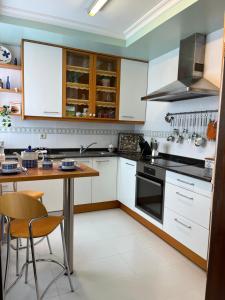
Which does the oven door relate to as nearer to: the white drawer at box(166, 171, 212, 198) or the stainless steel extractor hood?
the white drawer at box(166, 171, 212, 198)

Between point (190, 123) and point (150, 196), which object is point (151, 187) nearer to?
point (150, 196)

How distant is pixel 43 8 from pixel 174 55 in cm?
171

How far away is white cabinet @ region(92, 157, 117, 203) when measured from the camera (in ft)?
10.9

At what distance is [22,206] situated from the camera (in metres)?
1.44

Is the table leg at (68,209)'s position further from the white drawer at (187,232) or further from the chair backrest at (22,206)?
the white drawer at (187,232)

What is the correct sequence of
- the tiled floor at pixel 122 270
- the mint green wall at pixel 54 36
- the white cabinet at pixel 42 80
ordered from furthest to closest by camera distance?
the white cabinet at pixel 42 80
the mint green wall at pixel 54 36
the tiled floor at pixel 122 270

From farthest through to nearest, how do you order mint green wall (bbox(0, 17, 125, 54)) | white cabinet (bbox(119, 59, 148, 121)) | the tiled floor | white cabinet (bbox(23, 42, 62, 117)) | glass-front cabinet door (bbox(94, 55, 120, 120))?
white cabinet (bbox(119, 59, 148, 121)) → glass-front cabinet door (bbox(94, 55, 120, 120)) → white cabinet (bbox(23, 42, 62, 117)) → mint green wall (bbox(0, 17, 125, 54)) → the tiled floor

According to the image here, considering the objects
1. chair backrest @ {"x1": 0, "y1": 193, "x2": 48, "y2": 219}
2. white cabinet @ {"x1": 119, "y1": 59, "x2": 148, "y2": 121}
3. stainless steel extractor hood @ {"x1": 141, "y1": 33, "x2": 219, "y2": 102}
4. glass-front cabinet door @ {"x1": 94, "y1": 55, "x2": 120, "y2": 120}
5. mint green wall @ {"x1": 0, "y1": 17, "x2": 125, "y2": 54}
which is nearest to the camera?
chair backrest @ {"x1": 0, "y1": 193, "x2": 48, "y2": 219}

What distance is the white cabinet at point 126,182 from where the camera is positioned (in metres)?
3.12

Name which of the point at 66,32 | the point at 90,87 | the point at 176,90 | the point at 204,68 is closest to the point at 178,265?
the point at 176,90

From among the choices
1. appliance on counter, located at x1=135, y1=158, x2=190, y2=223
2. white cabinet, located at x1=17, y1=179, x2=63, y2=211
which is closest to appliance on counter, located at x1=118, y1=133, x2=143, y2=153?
appliance on counter, located at x1=135, y1=158, x2=190, y2=223

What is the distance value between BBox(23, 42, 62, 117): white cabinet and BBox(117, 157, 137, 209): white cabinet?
3.88 feet

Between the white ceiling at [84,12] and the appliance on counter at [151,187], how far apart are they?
1662 mm

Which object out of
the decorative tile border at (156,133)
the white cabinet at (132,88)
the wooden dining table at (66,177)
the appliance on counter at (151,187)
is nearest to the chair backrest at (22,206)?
the wooden dining table at (66,177)
